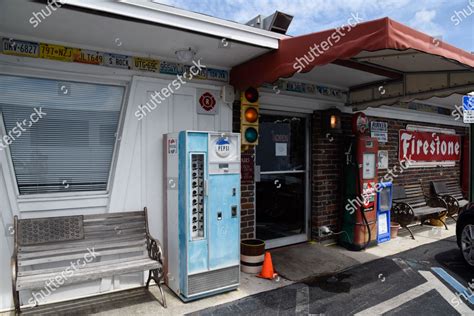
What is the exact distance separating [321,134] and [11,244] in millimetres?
4481

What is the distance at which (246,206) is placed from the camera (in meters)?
4.98

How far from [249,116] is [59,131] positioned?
7.48 feet

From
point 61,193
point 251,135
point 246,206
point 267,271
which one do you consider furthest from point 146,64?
point 267,271

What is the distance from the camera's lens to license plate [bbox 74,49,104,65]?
3.75m

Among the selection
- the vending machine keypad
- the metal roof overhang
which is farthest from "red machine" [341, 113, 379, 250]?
the vending machine keypad

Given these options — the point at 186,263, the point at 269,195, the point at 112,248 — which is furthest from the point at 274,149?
the point at 112,248

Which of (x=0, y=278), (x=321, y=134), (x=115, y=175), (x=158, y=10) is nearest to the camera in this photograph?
(x=158, y=10)

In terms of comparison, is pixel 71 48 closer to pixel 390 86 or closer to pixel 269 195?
pixel 269 195

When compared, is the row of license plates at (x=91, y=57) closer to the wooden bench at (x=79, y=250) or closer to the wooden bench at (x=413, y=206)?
the wooden bench at (x=79, y=250)

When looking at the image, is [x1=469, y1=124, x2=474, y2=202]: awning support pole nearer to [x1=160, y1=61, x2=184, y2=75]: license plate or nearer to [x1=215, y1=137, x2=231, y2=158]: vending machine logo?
[x1=215, y1=137, x2=231, y2=158]: vending machine logo

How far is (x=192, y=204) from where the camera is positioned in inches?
150

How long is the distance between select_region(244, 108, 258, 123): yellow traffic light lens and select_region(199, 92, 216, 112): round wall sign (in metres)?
0.45

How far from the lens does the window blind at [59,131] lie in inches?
141

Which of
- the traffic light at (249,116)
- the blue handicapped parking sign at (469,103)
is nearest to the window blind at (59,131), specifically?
the traffic light at (249,116)
